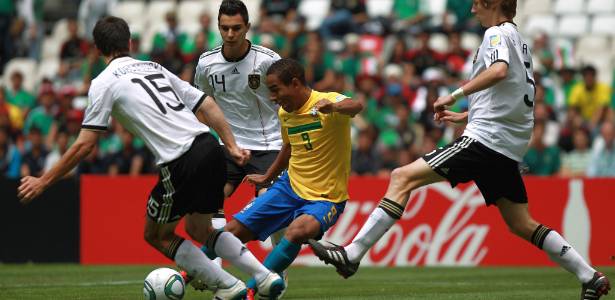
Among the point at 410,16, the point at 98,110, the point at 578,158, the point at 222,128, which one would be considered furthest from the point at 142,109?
the point at 410,16

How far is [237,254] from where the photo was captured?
342 inches

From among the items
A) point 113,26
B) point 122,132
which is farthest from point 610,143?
point 113,26

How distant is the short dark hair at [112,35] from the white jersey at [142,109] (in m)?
0.09

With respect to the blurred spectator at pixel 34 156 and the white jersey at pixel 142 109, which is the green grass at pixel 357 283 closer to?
the white jersey at pixel 142 109

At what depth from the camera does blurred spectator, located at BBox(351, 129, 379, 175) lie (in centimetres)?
1750

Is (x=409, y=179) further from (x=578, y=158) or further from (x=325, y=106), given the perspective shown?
(x=578, y=158)

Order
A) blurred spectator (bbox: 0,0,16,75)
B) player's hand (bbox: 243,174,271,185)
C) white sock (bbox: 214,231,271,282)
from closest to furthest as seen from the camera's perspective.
A: white sock (bbox: 214,231,271,282) → player's hand (bbox: 243,174,271,185) → blurred spectator (bbox: 0,0,16,75)

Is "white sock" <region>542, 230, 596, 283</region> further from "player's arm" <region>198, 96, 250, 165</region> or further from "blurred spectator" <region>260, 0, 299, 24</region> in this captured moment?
"blurred spectator" <region>260, 0, 299, 24</region>

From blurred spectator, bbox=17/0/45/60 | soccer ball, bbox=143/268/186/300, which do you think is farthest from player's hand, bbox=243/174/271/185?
blurred spectator, bbox=17/0/45/60

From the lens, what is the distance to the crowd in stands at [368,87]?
17.5 meters

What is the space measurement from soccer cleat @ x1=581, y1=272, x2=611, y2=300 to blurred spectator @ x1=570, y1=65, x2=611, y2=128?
9.53 m

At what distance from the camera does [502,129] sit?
9.07 m

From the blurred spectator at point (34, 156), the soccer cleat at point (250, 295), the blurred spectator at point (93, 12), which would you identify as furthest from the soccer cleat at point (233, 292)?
the blurred spectator at point (93, 12)

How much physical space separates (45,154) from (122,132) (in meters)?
1.17
